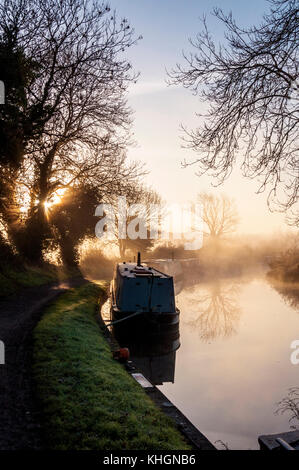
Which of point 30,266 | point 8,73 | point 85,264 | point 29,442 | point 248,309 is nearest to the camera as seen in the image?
point 29,442

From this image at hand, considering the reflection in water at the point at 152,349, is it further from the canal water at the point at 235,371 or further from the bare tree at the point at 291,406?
the bare tree at the point at 291,406

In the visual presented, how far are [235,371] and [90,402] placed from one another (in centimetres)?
535

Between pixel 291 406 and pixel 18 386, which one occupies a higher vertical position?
pixel 18 386

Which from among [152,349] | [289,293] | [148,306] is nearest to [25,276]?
[148,306]

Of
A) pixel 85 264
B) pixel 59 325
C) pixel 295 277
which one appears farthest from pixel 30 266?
pixel 295 277

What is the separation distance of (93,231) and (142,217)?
426 inches

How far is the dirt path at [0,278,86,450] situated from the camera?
12.7ft

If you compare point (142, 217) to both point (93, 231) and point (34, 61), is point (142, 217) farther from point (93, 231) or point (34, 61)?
point (34, 61)

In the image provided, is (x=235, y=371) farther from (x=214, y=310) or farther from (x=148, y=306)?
(x=214, y=310)

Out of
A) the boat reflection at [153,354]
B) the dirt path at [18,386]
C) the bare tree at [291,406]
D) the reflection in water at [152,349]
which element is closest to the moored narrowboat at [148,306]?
the reflection in water at [152,349]

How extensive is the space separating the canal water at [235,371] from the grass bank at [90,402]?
1510 millimetres

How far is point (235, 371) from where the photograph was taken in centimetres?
926

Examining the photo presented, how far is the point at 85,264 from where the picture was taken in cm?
3594

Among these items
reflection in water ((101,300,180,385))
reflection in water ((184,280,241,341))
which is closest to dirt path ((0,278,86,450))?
reflection in water ((101,300,180,385))
